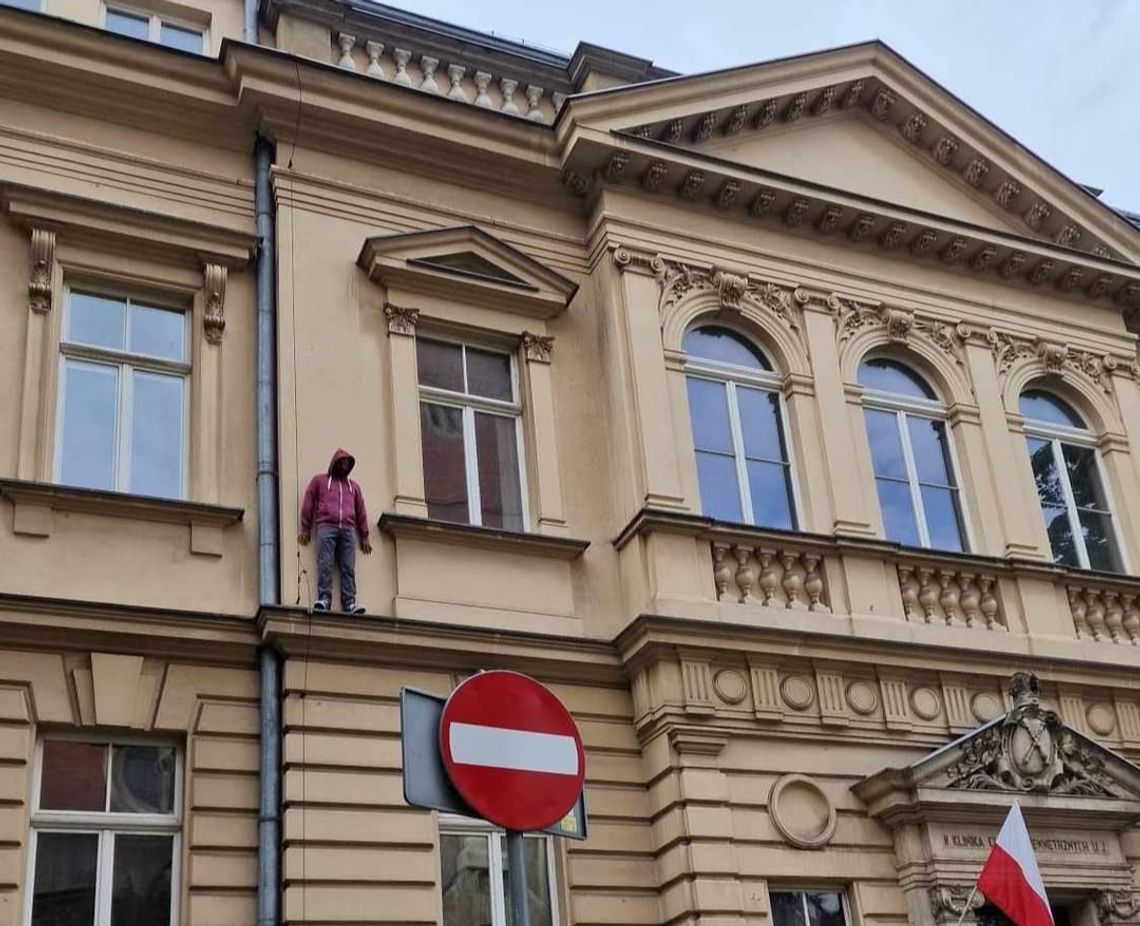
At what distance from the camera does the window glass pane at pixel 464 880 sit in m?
10.3

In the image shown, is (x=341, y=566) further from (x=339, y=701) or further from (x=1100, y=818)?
(x=1100, y=818)

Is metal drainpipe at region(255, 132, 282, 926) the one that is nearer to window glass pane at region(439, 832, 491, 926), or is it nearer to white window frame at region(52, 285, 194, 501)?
white window frame at region(52, 285, 194, 501)

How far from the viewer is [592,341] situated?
13164 mm

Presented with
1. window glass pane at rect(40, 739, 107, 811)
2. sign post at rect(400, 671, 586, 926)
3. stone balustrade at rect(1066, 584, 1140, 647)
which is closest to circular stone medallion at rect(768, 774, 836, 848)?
stone balustrade at rect(1066, 584, 1140, 647)

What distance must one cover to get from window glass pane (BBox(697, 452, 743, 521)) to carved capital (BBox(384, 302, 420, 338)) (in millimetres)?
2741

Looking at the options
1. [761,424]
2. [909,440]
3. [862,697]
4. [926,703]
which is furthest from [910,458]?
[862,697]

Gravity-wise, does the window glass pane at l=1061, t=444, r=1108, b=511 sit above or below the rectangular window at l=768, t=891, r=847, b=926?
above

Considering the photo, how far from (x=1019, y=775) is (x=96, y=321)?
27.0ft

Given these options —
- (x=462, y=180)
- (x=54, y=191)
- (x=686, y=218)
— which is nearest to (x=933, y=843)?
(x=686, y=218)

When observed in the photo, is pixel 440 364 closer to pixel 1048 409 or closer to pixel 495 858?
pixel 495 858

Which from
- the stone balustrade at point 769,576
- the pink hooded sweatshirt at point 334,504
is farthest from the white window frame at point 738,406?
the pink hooded sweatshirt at point 334,504

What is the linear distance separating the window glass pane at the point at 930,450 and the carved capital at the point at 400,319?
16.2ft

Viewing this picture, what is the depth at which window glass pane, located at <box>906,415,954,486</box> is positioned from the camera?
550 inches

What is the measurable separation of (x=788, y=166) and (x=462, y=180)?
11.5ft
